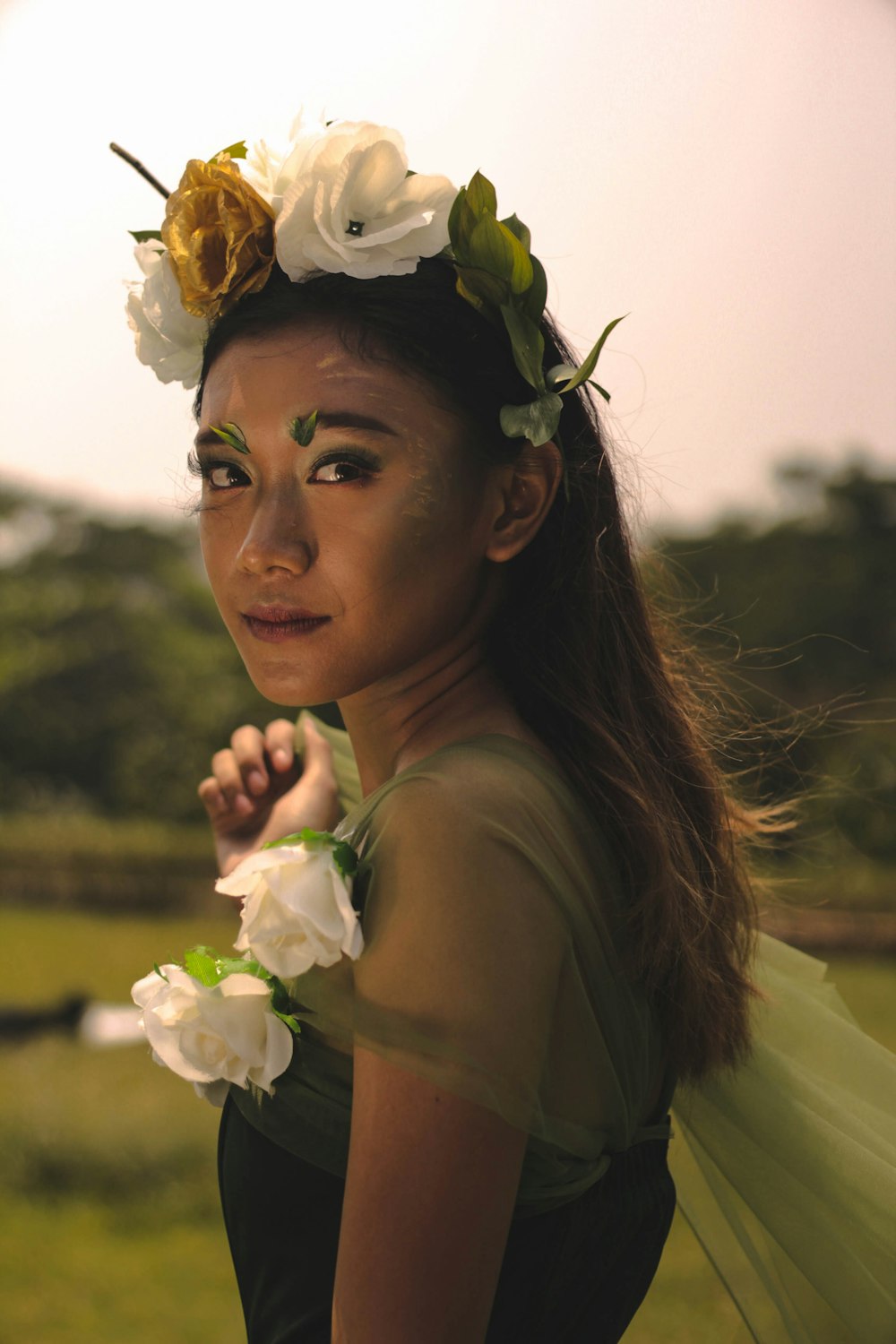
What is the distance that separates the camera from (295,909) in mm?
635

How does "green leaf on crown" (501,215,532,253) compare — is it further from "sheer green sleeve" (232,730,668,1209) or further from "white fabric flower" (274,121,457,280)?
"sheer green sleeve" (232,730,668,1209)

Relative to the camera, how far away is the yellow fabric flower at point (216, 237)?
31.0 inches

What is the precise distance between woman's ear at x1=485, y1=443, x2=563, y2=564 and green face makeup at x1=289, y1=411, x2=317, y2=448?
0.46ft

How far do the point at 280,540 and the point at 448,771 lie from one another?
178 mm

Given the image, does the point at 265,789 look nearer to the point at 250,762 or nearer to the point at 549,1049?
the point at 250,762

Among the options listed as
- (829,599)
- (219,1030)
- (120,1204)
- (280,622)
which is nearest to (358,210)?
(280,622)

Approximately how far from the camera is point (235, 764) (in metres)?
1.25

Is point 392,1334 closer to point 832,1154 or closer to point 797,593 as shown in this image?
point 832,1154

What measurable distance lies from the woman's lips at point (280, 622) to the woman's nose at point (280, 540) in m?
0.03

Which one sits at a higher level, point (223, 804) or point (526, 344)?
point (526, 344)

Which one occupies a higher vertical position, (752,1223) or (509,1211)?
(509,1211)

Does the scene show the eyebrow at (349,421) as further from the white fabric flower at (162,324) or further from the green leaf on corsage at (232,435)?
the white fabric flower at (162,324)

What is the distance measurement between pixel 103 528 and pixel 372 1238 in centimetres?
465

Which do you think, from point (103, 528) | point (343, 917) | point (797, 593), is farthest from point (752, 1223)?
point (103, 528)
